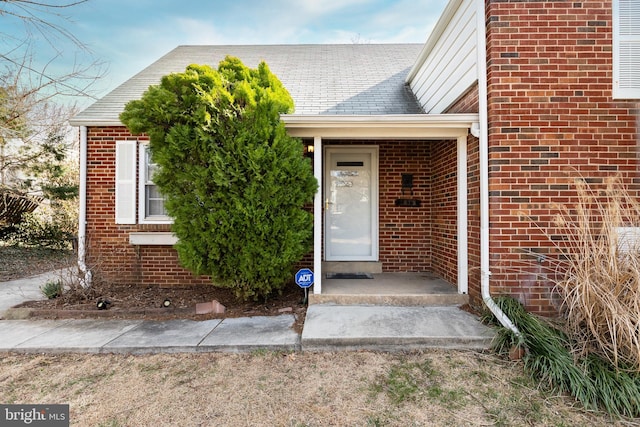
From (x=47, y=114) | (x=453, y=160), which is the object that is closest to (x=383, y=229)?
(x=453, y=160)

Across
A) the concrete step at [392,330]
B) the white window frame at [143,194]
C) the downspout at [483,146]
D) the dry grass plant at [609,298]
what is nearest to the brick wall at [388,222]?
the white window frame at [143,194]

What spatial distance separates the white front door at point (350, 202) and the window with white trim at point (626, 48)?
3.30m

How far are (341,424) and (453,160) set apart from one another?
3.91 metres

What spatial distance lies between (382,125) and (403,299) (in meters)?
2.34

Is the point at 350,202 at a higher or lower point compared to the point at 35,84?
lower

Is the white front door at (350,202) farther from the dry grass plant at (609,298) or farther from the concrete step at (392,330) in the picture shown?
the dry grass plant at (609,298)

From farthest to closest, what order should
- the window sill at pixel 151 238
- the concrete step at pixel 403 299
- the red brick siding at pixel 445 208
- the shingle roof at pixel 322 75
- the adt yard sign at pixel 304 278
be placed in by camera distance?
the shingle roof at pixel 322 75, the window sill at pixel 151 238, the red brick siding at pixel 445 208, the adt yard sign at pixel 304 278, the concrete step at pixel 403 299

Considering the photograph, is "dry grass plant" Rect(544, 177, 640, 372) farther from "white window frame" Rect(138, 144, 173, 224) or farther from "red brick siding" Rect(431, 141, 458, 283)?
"white window frame" Rect(138, 144, 173, 224)

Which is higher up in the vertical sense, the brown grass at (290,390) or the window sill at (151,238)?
the window sill at (151,238)

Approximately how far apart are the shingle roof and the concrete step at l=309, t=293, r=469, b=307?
3069 mm

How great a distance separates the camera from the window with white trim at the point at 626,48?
11.8ft

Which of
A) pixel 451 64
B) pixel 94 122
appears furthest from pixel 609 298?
pixel 94 122

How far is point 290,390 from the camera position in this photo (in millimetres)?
2537

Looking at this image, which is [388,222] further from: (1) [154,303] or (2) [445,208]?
(1) [154,303]
